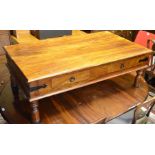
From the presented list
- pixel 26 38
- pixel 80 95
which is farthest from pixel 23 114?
pixel 26 38

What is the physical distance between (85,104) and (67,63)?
343 millimetres

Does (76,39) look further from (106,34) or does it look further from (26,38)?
(26,38)

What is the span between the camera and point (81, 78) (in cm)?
120

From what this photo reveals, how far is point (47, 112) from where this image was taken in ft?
4.29

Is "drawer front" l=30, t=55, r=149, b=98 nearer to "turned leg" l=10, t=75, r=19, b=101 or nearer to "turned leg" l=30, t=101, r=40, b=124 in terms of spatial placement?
"turned leg" l=30, t=101, r=40, b=124

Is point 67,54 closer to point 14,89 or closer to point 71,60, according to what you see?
point 71,60

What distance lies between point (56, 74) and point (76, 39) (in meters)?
0.54

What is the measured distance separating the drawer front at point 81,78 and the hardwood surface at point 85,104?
20 cm

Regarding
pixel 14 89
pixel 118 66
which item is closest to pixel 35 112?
pixel 14 89

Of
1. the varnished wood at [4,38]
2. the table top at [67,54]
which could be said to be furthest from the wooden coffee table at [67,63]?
the varnished wood at [4,38]

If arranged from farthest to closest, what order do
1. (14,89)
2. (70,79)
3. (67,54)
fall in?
(14,89)
(67,54)
(70,79)

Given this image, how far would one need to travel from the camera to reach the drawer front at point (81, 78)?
1088 mm

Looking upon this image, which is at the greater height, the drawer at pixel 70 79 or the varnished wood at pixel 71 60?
the varnished wood at pixel 71 60

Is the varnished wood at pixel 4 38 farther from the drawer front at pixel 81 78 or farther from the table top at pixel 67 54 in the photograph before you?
the drawer front at pixel 81 78
